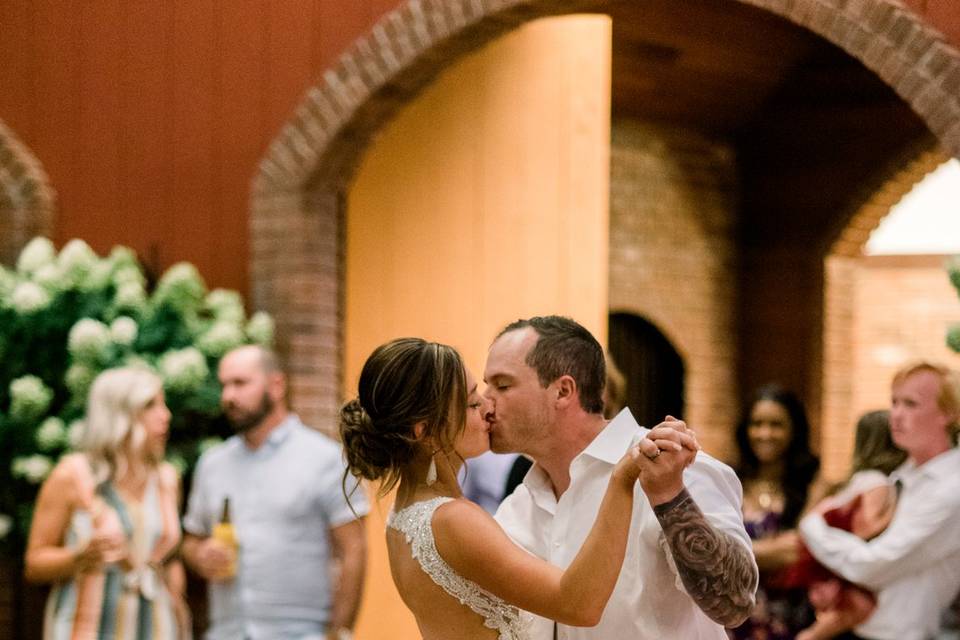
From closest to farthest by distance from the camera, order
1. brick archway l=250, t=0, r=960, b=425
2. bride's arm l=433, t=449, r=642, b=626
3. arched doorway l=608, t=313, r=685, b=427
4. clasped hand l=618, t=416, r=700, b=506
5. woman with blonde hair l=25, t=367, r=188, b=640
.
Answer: clasped hand l=618, t=416, r=700, b=506 < bride's arm l=433, t=449, r=642, b=626 < woman with blonde hair l=25, t=367, r=188, b=640 < brick archway l=250, t=0, r=960, b=425 < arched doorway l=608, t=313, r=685, b=427

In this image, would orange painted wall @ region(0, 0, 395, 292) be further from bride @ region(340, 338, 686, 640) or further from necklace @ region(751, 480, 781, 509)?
bride @ region(340, 338, 686, 640)

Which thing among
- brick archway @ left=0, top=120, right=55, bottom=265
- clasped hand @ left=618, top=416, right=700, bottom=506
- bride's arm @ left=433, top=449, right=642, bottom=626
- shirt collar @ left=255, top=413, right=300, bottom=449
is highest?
brick archway @ left=0, top=120, right=55, bottom=265

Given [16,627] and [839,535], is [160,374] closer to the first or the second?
[16,627]

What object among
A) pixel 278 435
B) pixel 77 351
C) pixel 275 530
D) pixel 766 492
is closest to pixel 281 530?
pixel 275 530

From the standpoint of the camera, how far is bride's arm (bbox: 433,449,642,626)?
264cm

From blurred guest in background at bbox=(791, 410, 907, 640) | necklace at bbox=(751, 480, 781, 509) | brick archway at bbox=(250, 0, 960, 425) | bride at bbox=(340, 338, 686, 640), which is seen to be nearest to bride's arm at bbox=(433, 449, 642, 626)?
bride at bbox=(340, 338, 686, 640)

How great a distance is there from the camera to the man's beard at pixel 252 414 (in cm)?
551

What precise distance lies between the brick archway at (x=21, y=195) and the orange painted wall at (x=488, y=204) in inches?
53.7

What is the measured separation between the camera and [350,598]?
5.30 meters

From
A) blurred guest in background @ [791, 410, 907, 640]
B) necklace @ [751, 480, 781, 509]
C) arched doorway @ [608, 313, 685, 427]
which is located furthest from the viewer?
arched doorway @ [608, 313, 685, 427]

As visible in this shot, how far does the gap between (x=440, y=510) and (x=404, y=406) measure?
20cm

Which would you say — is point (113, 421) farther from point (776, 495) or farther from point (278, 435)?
point (776, 495)

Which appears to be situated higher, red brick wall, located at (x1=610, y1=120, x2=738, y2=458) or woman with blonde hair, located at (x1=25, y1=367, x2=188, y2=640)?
red brick wall, located at (x1=610, y1=120, x2=738, y2=458)

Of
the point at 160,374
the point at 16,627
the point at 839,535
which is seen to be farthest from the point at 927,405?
the point at 16,627
